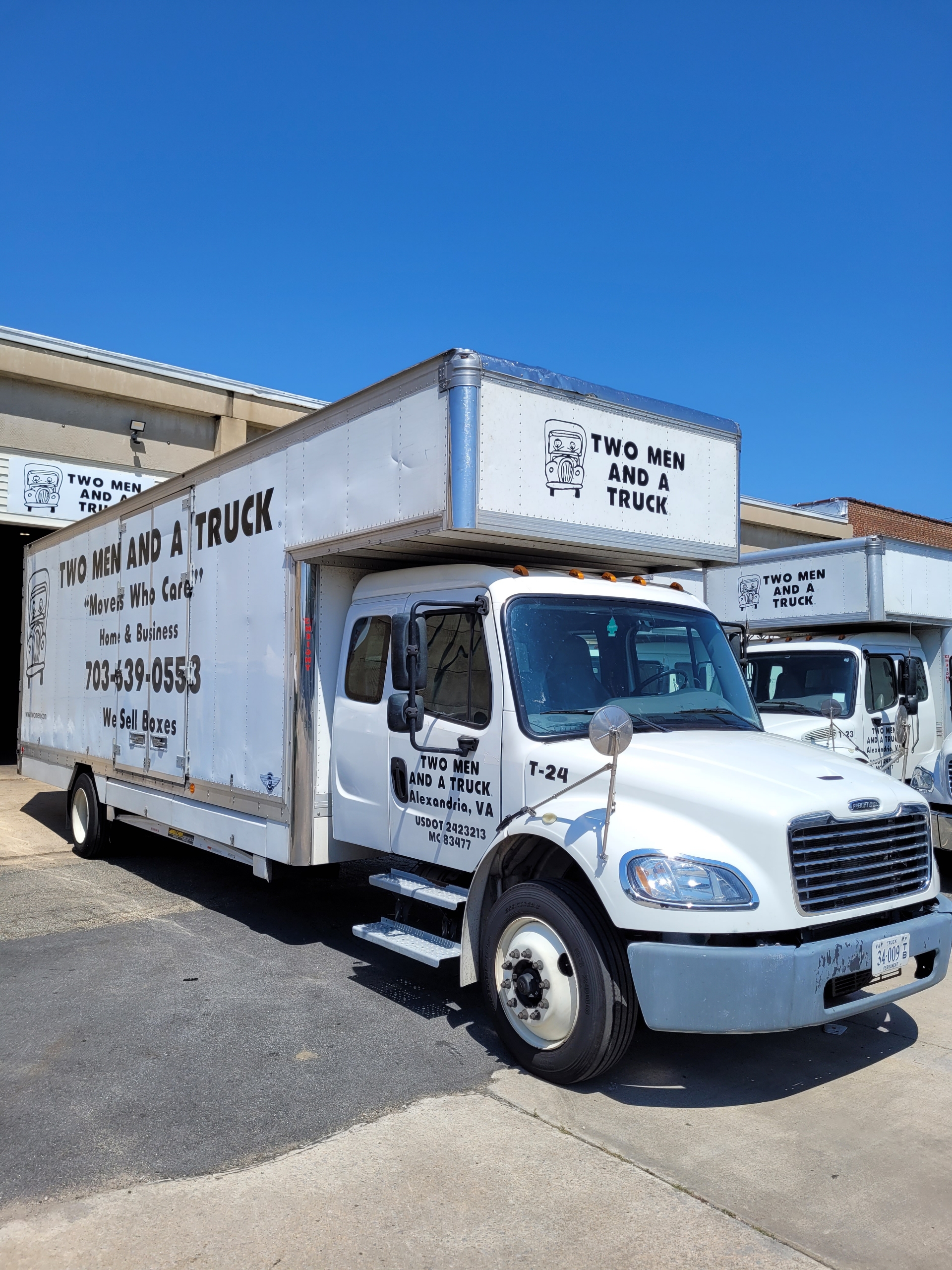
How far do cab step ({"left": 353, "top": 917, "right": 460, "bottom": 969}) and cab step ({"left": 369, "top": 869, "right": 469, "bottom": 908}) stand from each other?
178 mm

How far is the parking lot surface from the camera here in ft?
11.2

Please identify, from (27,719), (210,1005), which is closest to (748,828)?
(210,1005)

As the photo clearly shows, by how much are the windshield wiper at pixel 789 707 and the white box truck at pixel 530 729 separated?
13.3ft

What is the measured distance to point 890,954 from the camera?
450 cm

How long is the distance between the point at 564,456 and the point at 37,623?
857 cm

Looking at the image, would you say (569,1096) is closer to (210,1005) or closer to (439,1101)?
(439,1101)

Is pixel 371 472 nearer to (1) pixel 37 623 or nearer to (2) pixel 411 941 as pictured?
(2) pixel 411 941

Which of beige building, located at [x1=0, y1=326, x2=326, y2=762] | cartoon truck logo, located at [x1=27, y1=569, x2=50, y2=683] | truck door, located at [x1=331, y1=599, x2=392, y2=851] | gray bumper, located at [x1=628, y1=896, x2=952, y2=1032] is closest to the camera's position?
gray bumper, located at [x1=628, y1=896, x2=952, y2=1032]

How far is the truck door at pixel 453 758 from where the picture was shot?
213 inches

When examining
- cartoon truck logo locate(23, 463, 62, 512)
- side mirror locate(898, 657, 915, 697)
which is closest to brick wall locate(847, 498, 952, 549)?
side mirror locate(898, 657, 915, 697)

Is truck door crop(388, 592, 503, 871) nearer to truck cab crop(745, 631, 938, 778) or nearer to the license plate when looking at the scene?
the license plate

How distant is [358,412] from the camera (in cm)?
614

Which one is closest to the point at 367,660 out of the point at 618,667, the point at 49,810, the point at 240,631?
the point at 240,631

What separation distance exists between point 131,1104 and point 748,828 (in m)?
2.95
